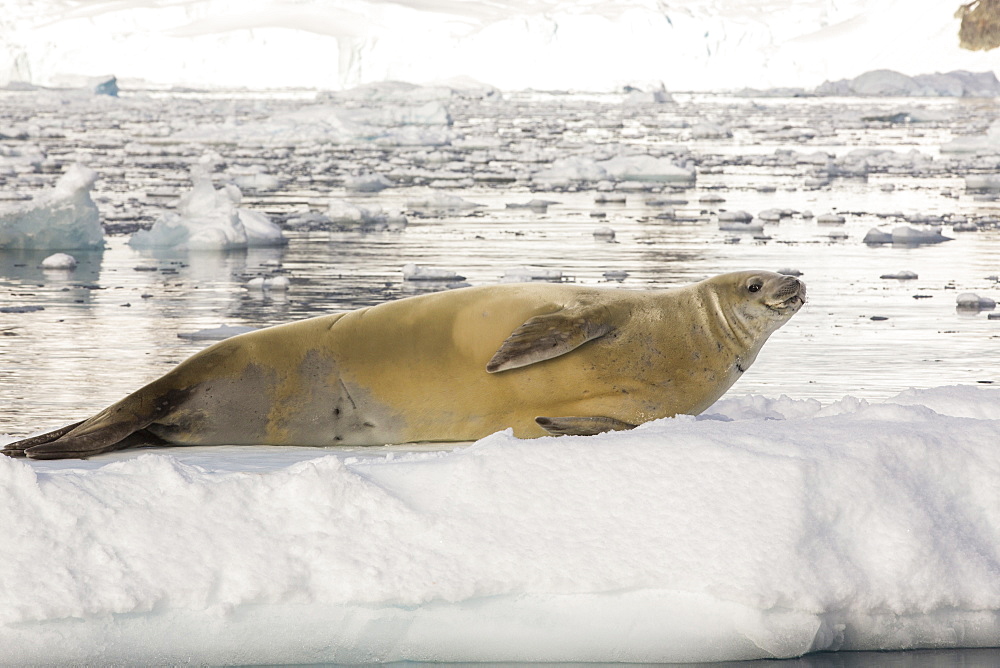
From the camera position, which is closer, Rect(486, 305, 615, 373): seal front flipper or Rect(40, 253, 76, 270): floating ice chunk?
Rect(486, 305, 615, 373): seal front flipper

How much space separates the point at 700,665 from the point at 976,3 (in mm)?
53558

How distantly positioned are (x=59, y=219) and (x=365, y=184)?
6.31m

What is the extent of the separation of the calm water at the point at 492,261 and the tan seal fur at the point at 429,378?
1122 millimetres

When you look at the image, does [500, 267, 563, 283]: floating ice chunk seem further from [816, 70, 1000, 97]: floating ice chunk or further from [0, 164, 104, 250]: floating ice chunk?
[816, 70, 1000, 97]: floating ice chunk

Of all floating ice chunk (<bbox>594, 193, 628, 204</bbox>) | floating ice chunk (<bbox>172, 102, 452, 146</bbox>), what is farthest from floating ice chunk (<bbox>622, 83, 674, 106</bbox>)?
floating ice chunk (<bbox>594, 193, 628, 204</bbox>)

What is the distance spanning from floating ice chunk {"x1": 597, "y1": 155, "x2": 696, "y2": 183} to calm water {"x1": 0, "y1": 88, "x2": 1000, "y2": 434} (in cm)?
30

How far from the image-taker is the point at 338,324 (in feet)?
13.9

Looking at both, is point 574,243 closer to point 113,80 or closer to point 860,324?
point 860,324

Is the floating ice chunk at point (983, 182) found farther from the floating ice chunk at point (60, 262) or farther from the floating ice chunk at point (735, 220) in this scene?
the floating ice chunk at point (60, 262)

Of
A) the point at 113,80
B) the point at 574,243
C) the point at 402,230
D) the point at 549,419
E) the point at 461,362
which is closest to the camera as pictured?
the point at 549,419

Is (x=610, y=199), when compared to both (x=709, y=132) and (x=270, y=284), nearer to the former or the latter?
(x=270, y=284)

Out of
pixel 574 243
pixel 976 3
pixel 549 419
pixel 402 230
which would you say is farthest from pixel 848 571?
pixel 976 3

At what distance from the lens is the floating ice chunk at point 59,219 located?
36.6ft

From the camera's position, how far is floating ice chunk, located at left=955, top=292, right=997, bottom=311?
8281 millimetres
